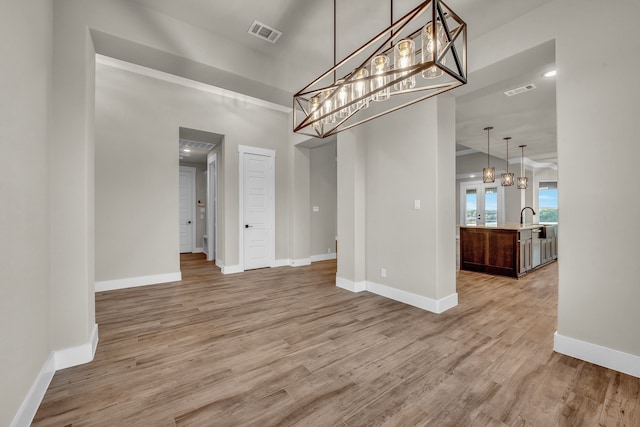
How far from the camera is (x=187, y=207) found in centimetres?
824

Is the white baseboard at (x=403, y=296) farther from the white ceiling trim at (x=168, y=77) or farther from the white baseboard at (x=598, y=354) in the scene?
the white ceiling trim at (x=168, y=77)

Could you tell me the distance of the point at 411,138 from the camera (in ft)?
11.4

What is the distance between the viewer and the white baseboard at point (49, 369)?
Result: 4.91ft

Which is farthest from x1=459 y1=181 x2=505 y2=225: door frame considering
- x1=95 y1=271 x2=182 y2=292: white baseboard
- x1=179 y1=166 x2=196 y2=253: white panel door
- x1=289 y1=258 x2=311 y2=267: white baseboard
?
x1=95 y1=271 x2=182 y2=292: white baseboard

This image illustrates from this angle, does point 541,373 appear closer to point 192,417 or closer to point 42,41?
point 192,417

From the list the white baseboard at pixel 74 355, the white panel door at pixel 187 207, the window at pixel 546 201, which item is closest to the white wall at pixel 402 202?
the white baseboard at pixel 74 355

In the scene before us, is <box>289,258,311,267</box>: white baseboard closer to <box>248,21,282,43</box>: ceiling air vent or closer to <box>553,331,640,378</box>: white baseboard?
<box>248,21,282,43</box>: ceiling air vent

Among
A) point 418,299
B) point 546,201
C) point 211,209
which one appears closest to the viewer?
point 418,299

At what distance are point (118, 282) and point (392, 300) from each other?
421 cm

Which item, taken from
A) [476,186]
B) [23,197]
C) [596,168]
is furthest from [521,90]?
[476,186]

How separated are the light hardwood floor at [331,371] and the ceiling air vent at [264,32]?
10.1 ft

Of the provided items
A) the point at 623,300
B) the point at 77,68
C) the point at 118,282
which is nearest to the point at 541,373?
the point at 623,300

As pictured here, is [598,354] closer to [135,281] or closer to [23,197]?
[23,197]

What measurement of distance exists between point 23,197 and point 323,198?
18.7 ft
